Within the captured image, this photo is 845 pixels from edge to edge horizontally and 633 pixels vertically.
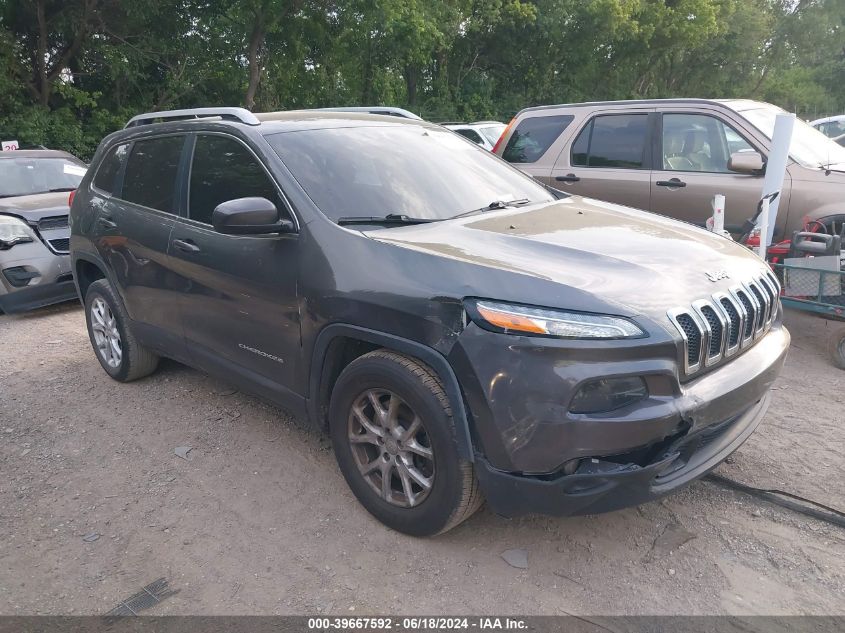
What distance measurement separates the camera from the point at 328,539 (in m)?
3.13

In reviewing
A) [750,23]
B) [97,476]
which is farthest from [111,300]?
[750,23]

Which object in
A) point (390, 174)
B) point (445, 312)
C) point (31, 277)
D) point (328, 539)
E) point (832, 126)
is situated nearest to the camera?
point (445, 312)

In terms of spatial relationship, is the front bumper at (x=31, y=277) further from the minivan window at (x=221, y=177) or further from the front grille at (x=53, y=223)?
the minivan window at (x=221, y=177)

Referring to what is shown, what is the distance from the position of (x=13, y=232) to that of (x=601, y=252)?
6429mm

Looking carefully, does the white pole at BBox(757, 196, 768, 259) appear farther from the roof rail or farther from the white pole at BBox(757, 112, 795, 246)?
Result: the roof rail

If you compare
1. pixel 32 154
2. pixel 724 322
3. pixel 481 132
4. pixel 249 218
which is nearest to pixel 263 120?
pixel 249 218

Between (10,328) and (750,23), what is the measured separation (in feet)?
101

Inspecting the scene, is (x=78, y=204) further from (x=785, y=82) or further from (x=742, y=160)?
(x=785, y=82)

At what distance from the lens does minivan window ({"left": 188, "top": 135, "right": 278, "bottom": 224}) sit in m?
3.55

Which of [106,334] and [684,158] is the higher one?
[684,158]

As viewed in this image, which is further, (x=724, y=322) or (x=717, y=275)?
(x=717, y=275)

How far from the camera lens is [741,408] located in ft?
9.37

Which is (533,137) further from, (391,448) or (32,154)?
(32,154)

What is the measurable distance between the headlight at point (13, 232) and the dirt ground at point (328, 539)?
10.8 ft
